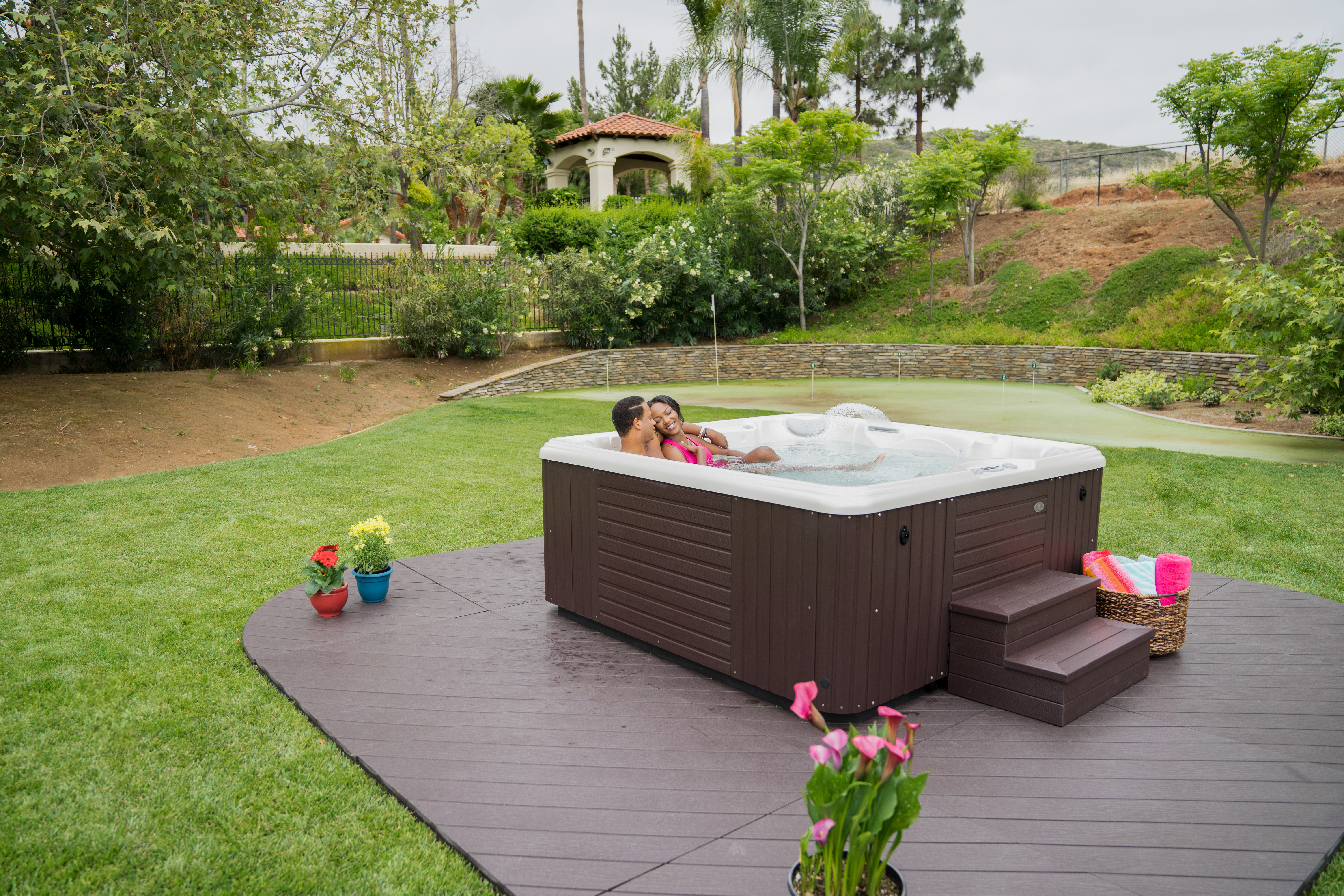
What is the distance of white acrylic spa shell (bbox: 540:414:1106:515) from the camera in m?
2.36

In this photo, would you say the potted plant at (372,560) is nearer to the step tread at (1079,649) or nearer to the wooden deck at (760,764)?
the wooden deck at (760,764)

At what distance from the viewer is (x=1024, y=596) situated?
8.82ft

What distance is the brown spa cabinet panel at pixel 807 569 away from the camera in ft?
7.80

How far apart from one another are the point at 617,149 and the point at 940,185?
8396 mm

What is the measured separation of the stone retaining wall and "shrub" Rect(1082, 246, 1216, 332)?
206 cm

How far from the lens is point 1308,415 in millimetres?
8344

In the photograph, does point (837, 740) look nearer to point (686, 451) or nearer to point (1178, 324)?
point (686, 451)

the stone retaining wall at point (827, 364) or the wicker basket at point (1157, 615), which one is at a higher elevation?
the stone retaining wall at point (827, 364)

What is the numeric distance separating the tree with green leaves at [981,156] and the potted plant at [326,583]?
15.2 meters

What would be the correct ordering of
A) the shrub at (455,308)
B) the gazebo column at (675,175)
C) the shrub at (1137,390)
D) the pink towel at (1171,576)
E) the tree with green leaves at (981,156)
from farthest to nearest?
the gazebo column at (675,175), the tree with green leaves at (981,156), the shrub at (455,308), the shrub at (1137,390), the pink towel at (1171,576)

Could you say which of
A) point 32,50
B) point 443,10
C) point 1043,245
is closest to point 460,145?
point 443,10

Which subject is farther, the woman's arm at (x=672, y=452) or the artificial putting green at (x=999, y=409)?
the artificial putting green at (x=999, y=409)

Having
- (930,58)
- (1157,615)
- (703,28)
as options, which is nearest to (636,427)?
(1157,615)

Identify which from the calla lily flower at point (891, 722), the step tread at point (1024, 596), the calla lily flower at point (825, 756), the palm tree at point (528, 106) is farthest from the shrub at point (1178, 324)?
the palm tree at point (528, 106)
